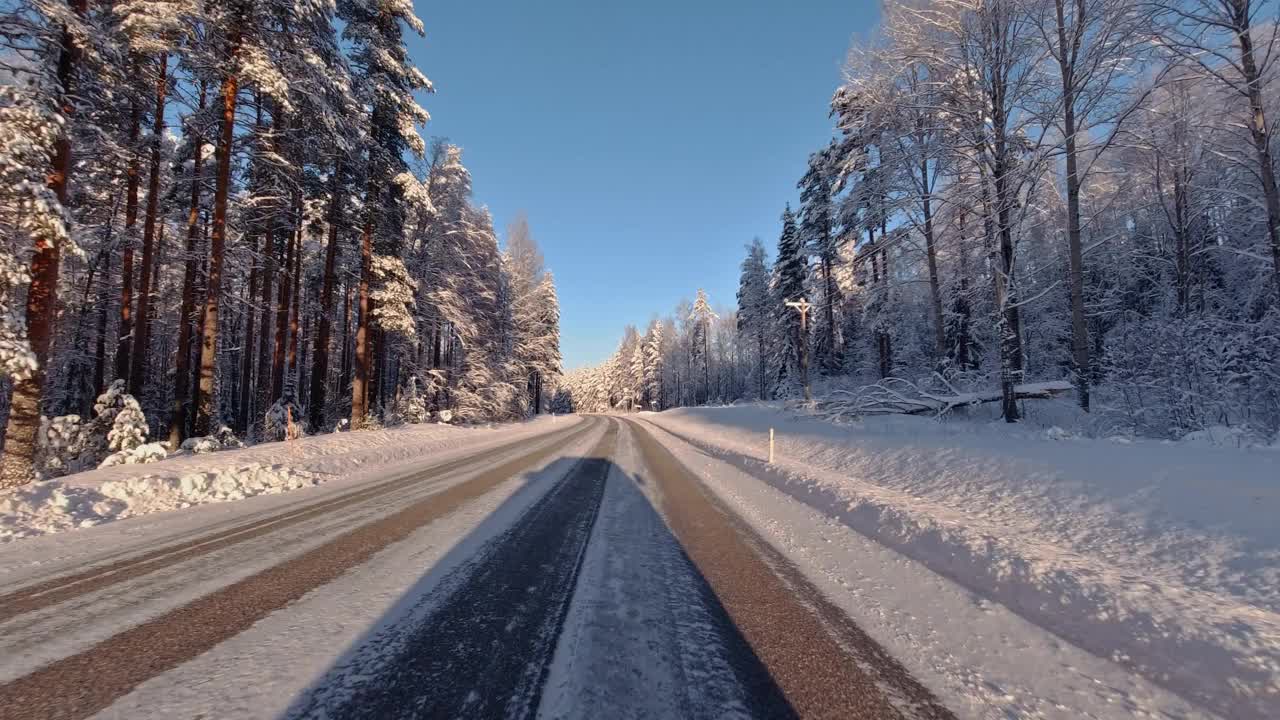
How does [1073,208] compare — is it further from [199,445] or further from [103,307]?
[103,307]

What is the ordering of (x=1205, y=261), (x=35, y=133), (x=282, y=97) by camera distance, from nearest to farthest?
1. (x=35, y=133)
2. (x=282, y=97)
3. (x=1205, y=261)

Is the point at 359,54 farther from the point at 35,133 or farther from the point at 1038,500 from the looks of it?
the point at 1038,500

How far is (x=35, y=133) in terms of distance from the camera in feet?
21.9

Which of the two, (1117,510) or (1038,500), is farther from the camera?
(1038,500)

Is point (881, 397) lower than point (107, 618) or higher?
higher

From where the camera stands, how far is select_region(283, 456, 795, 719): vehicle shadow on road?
6.82 ft

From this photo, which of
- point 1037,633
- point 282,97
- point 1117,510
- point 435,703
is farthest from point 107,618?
point 282,97

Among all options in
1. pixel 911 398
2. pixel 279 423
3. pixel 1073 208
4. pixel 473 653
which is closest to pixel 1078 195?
pixel 1073 208

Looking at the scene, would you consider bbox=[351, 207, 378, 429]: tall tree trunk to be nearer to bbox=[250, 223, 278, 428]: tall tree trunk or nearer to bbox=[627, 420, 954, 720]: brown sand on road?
bbox=[250, 223, 278, 428]: tall tree trunk

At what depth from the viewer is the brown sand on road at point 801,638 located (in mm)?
2207

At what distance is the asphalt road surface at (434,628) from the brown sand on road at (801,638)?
0.01 metres

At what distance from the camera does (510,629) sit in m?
2.81

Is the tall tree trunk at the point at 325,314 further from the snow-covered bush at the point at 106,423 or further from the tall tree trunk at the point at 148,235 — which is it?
the snow-covered bush at the point at 106,423

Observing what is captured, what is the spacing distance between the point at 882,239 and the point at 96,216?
2387cm
